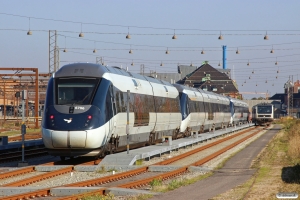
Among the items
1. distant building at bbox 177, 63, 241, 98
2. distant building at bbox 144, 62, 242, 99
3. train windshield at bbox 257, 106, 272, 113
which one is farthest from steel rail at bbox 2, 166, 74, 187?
distant building at bbox 177, 63, 241, 98

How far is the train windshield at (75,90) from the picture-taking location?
22177mm

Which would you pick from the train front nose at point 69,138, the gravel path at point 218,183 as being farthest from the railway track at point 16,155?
the gravel path at point 218,183

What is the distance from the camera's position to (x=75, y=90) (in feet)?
74.0

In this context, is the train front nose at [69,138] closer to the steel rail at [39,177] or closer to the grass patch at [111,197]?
the steel rail at [39,177]

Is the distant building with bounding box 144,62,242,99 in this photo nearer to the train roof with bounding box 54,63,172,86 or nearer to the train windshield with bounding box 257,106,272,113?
the train windshield with bounding box 257,106,272,113

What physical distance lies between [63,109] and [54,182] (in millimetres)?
3928

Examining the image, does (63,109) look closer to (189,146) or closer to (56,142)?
(56,142)

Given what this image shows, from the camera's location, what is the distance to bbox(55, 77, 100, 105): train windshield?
2218 cm

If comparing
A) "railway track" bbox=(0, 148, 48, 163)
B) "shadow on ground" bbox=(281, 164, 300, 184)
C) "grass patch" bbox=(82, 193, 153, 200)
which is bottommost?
"railway track" bbox=(0, 148, 48, 163)

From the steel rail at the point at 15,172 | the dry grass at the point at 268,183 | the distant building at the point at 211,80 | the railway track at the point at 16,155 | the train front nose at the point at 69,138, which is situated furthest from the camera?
the distant building at the point at 211,80

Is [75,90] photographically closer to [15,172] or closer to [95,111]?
[95,111]

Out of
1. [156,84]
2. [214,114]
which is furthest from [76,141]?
[214,114]

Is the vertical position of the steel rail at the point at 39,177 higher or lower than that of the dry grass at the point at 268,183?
lower

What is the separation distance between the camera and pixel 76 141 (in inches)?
850
